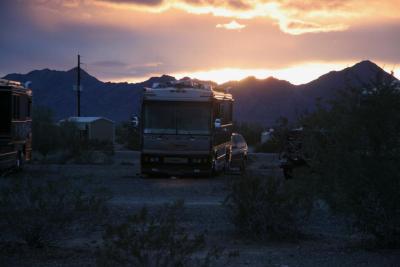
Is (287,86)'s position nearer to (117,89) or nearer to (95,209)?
(117,89)

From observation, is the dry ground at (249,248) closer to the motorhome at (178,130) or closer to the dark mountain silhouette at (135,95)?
the motorhome at (178,130)

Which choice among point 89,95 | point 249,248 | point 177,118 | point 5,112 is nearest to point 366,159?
point 249,248

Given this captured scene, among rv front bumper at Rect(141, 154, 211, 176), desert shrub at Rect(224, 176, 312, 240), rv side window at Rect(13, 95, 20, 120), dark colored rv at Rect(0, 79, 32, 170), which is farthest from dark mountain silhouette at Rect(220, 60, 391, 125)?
desert shrub at Rect(224, 176, 312, 240)

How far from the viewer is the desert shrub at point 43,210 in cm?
942

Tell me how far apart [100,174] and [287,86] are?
312ft

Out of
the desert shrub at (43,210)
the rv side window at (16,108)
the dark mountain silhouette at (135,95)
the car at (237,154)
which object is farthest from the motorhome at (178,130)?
the dark mountain silhouette at (135,95)

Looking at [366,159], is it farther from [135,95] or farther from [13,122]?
[135,95]

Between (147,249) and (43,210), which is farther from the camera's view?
(43,210)

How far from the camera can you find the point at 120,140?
69812 mm

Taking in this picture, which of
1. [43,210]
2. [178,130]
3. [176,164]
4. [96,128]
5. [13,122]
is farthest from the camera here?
[96,128]

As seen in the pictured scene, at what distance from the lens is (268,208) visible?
426 inches

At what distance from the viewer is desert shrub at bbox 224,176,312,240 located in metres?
10.8

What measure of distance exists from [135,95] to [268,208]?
126 meters

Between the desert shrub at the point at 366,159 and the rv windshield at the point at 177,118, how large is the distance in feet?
43.3
